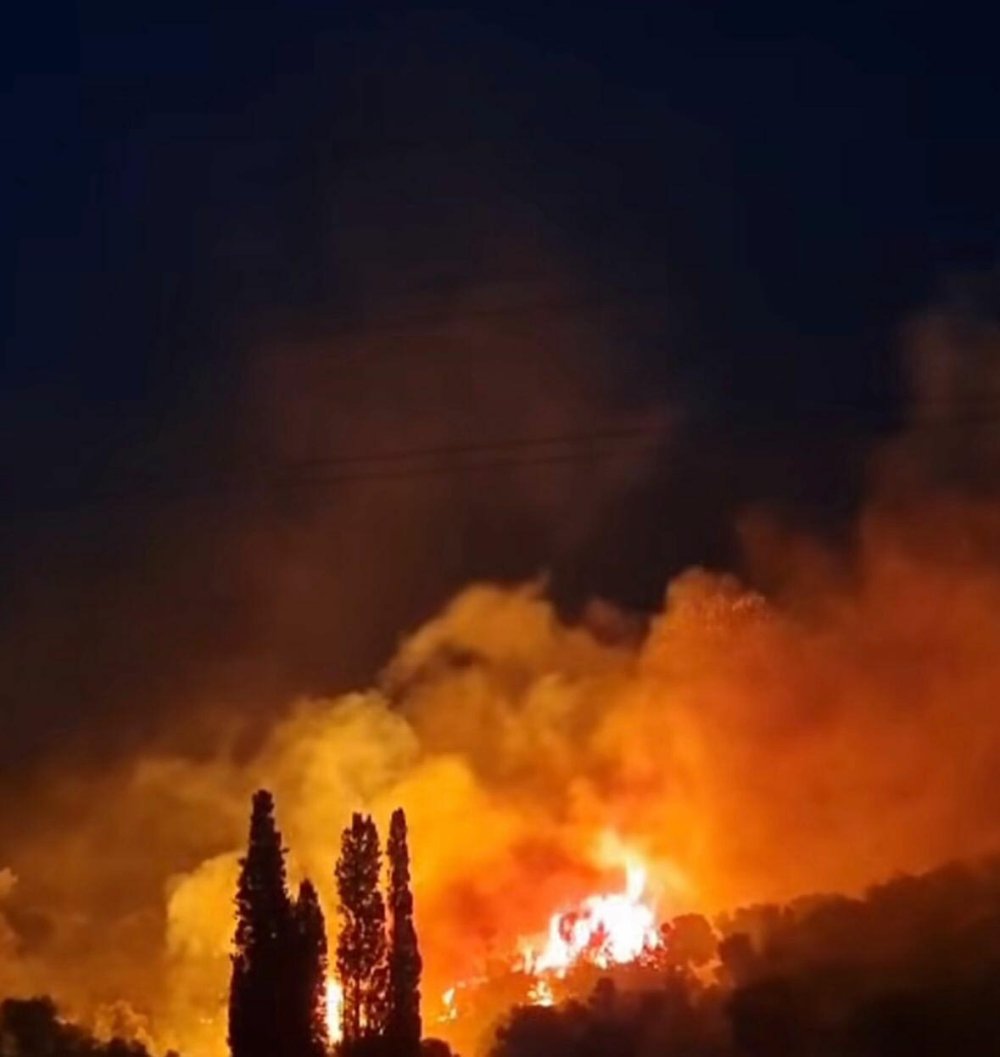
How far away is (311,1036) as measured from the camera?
46156mm

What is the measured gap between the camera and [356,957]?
167 feet

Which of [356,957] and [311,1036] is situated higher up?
[356,957]

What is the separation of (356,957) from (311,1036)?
5045mm

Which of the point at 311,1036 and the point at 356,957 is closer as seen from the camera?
the point at 311,1036
